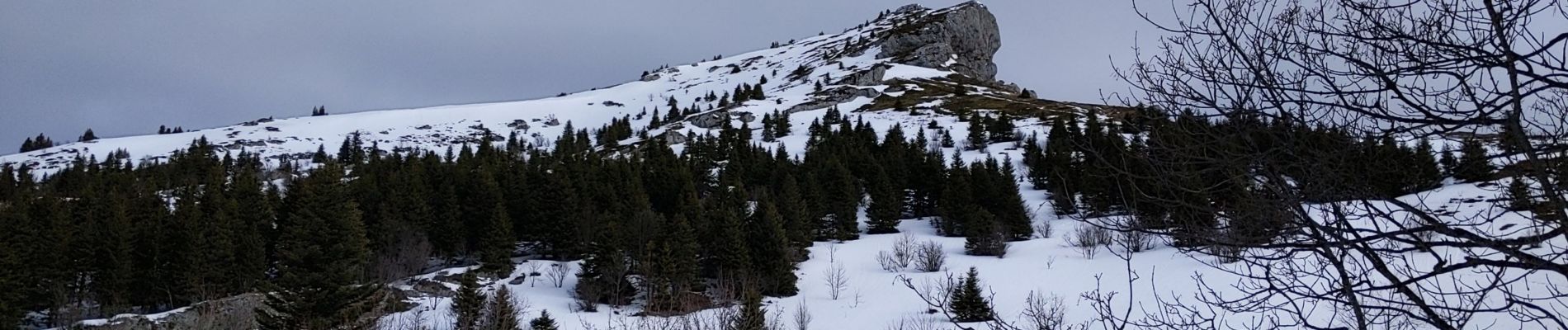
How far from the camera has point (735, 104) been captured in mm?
87625

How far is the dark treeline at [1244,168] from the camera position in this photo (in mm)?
2807

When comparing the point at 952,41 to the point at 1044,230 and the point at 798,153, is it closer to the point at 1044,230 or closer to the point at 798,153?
the point at 798,153

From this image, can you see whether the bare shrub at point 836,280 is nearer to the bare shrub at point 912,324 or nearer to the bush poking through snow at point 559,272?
the bare shrub at point 912,324

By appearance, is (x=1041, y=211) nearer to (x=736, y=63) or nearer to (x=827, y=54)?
(x=827, y=54)

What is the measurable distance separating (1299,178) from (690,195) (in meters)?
32.8

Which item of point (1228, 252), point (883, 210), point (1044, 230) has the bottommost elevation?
point (1044, 230)

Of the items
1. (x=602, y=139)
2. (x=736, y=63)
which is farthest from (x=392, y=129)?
(x=736, y=63)

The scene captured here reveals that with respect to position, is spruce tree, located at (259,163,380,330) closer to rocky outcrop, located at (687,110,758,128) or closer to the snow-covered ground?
the snow-covered ground

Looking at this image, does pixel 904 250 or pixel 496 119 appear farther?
pixel 496 119

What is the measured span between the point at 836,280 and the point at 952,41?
357 ft

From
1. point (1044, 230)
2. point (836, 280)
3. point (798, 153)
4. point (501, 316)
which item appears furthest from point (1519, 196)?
point (798, 153)

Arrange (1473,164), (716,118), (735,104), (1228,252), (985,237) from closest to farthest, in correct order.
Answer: (1473,164)
(1228,252)
(985,237)
(716,118)
(735,104)

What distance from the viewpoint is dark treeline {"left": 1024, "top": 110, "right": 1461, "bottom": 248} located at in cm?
281

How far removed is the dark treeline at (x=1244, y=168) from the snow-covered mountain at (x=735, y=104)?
56.3 m
